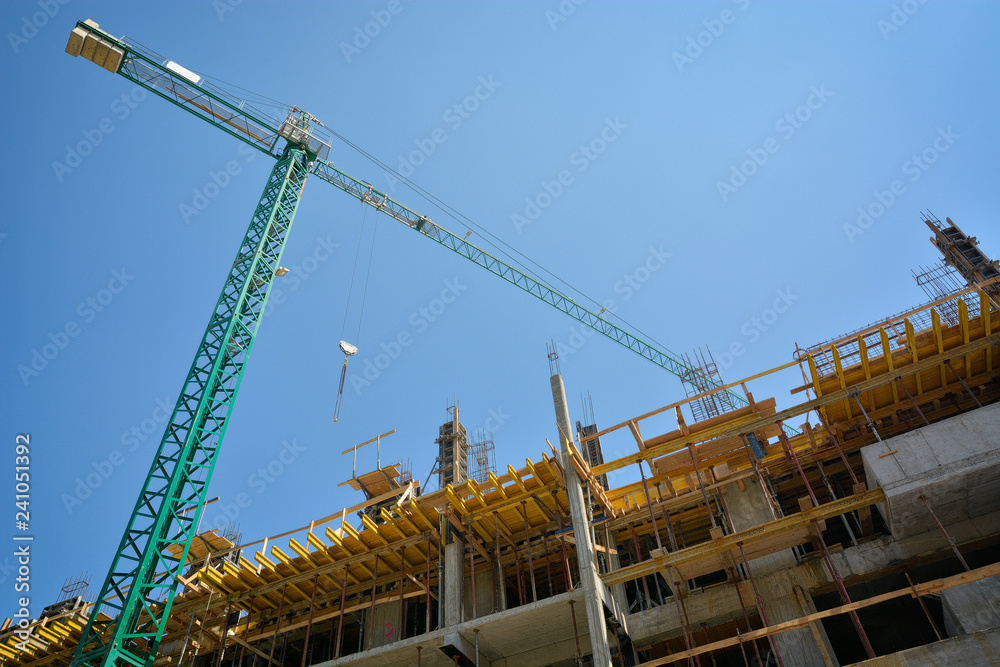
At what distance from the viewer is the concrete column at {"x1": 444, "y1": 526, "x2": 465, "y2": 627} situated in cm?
1652

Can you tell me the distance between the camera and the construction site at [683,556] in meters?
14.1

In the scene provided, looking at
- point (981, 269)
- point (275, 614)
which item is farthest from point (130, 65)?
point (981, 269)

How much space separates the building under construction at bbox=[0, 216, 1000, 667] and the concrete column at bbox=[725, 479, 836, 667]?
38 millimetres

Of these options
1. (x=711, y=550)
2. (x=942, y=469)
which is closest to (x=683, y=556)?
(x=711, y=550)

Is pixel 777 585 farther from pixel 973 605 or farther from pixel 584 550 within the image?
pixel 584 550

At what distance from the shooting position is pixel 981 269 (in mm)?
30750

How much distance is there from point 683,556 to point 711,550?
60 centimetres

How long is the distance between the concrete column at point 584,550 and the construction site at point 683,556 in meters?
0.05

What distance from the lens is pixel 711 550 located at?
14609 millimetres

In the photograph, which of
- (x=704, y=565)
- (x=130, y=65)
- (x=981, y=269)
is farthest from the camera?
(x=130, y=65)

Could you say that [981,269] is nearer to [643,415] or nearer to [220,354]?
[643,415]

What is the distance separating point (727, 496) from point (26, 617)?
24.0 metres

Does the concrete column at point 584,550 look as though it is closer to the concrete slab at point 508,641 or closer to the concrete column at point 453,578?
the concrete slab at point 508,641

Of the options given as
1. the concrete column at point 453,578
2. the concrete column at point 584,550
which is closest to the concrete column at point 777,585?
the concrete column at point 584,550
